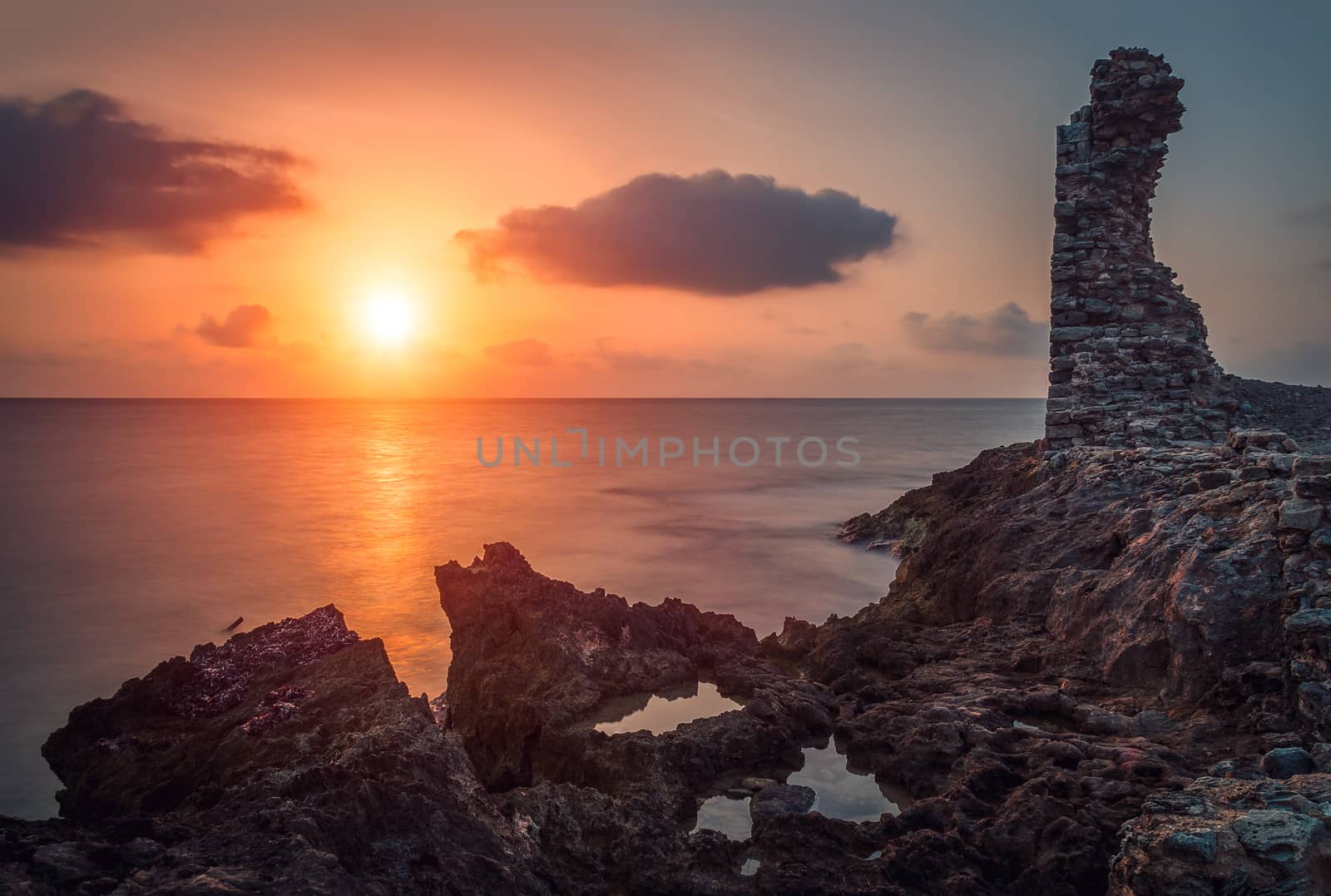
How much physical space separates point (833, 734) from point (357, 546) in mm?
18356

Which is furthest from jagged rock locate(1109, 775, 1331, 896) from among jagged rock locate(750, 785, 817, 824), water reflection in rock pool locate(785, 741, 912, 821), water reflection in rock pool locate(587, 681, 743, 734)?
water reflection in rock pool locate(587, 681, 743, 734)

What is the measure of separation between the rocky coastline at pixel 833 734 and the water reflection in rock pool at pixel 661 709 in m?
0.13

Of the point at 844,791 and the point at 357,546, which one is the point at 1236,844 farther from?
the point at 357,546

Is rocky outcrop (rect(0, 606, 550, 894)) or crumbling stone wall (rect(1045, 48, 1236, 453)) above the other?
crumbling stone wall (rect(1045, 48, 1236, 453))

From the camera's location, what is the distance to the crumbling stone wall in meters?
12.4

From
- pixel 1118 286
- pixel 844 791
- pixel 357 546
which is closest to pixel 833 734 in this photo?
pixel 844 791

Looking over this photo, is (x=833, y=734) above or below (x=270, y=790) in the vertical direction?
below

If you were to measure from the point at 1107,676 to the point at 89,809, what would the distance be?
813cm

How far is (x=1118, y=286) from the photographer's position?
1355 centimetres

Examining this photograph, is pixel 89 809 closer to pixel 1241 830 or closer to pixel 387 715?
pixel 387 715

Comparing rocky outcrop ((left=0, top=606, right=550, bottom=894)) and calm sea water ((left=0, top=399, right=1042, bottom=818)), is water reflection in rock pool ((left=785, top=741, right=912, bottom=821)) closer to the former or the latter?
rocky outcrop ((left=0, top=606, right=550, bottom=894))

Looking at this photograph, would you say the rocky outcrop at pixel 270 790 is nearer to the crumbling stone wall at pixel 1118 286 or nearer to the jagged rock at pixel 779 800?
the jagged rock at pixel 779 800

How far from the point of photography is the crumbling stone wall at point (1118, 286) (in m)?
12.4

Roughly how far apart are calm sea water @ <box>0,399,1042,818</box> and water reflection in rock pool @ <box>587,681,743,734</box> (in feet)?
14.0
